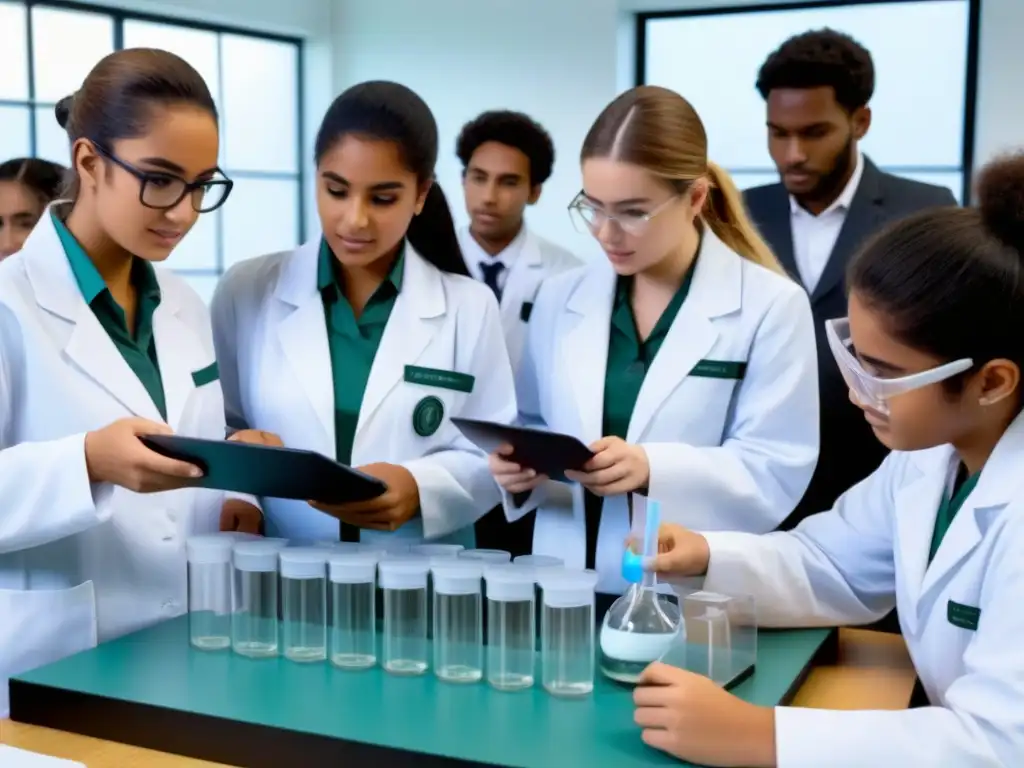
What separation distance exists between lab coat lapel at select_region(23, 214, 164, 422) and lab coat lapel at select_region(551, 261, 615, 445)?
811mm

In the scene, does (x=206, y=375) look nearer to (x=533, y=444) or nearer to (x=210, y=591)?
(x=210, y=591)

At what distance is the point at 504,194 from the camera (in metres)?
4.11

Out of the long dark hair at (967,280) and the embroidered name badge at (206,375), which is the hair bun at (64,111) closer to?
the embroidered name badge at (206,375)

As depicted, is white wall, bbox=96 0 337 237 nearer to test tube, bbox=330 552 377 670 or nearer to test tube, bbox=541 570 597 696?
test tube, bbox=330 552 377 670

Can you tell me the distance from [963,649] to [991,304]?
0.45m

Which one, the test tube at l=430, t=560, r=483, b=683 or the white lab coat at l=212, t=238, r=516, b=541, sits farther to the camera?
the white lab coat at l=212, t=238, r=516, b=541

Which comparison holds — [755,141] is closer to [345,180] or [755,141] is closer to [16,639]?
[345,180]

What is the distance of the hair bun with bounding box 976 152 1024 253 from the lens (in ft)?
4.63

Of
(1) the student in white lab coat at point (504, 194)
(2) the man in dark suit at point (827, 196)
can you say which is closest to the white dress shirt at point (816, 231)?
(2) the man in dark suit at point (827, 196)

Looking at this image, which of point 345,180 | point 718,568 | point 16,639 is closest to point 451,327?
point 345,180

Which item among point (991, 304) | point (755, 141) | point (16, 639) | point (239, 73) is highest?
point (239, 73)

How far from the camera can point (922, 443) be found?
4.89ft

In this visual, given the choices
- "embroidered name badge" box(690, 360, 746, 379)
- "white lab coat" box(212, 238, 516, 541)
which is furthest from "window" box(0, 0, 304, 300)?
"embroidered name badge" box(690, 360, 746, 379)

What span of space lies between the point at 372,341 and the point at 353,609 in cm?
70
